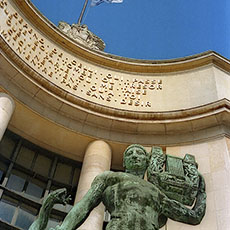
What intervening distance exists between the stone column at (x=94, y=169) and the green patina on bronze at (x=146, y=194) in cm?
567

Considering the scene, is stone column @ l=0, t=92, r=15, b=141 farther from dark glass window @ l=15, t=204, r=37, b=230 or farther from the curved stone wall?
dark glass window @ l=15, t=204, r=37, b=230

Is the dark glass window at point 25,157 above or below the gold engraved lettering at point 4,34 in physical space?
below

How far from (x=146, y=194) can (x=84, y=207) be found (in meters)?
0.78

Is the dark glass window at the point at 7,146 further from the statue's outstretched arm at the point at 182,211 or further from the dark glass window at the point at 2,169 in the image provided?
the statue's outstretched arm at the point at 182,211

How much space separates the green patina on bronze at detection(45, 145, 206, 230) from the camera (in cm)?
416

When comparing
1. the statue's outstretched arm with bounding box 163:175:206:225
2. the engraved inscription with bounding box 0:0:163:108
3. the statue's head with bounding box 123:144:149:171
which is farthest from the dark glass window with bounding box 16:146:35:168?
the statue's outstretched arm with bounding box 163:175:206:225

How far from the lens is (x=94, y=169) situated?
11812 millimetres

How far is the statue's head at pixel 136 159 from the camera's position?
16.3 feet

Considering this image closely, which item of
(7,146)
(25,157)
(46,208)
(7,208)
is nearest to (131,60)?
(25,157)

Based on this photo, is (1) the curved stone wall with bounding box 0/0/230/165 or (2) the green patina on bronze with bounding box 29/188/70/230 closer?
(2) the green patina on bronze with bounding box 29/188/70/230

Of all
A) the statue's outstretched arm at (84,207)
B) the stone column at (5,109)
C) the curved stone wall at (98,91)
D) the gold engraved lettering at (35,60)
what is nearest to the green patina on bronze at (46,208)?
the statue's outstretched arm at (84,207)

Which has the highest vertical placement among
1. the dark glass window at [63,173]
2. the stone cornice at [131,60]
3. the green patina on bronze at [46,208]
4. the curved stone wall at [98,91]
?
the stone cornice at [131,60]

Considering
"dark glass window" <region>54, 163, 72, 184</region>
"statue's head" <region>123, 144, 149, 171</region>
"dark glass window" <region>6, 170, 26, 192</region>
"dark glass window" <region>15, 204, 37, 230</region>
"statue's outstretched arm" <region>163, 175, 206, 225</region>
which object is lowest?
"statue's outstretched arm" <region>163, 175, 206, 225</region>

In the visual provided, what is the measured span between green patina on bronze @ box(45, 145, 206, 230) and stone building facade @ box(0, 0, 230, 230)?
18.5ft
